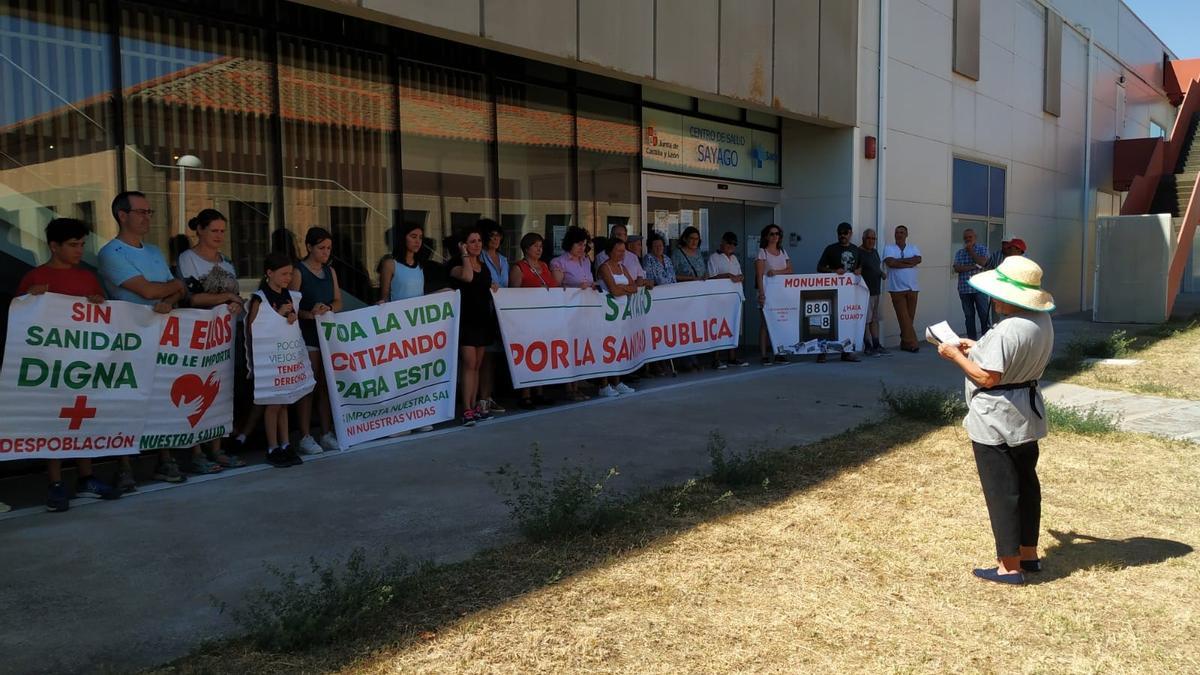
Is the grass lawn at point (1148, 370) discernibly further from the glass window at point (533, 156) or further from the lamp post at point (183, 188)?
the lamp post at point (183, 188)

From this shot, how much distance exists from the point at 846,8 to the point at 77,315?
12.3 m

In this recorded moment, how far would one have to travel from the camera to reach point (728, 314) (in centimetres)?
1211

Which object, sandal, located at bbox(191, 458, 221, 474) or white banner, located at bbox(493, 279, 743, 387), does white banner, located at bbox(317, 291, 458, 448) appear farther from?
sandal, located at bbox(191, 458, 221, 474)

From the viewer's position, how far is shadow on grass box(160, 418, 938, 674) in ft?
11.9

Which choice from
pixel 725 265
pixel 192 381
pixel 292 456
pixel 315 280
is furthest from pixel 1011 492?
pixel 725 265

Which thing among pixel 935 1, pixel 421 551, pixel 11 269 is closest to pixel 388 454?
pixel 421 551

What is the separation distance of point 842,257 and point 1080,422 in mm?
5831

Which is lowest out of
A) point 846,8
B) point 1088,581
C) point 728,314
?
point 1088,581

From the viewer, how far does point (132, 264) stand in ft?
20.4

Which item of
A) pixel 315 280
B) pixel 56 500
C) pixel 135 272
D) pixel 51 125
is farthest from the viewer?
pixel 315 280

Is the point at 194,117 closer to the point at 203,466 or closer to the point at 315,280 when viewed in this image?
the point at 315,280

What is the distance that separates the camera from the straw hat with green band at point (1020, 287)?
442 cm

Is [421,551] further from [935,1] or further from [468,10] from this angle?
[935,1]

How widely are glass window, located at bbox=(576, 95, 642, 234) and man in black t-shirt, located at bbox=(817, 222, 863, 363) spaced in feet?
10.5
